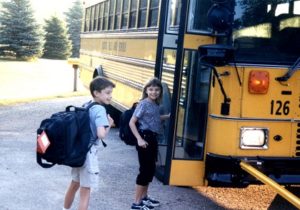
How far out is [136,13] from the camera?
23.2 ft

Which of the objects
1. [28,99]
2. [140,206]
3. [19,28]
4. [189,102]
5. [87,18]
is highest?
[19,28]

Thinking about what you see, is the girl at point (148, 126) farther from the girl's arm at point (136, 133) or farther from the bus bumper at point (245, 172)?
the bus bumper at point (245, 172)

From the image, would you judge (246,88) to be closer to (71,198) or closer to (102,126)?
→ (102,126)

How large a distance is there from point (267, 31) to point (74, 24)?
146 ft

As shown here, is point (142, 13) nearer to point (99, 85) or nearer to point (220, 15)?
point (99, 85)

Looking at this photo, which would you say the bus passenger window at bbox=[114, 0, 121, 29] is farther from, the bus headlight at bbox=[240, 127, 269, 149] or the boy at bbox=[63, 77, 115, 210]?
the bus headlight at bbox=[240, 127, 269, 149]

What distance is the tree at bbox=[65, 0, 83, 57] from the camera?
154 ft

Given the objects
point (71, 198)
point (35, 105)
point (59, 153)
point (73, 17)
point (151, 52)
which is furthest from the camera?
point (73, 17)

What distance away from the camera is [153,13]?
6.34 metres

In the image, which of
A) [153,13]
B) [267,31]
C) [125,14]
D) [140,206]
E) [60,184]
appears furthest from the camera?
[125,14]

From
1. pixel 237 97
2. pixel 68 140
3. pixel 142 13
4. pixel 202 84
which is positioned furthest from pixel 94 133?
pixel 142 13

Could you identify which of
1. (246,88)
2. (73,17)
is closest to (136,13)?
(246,88)

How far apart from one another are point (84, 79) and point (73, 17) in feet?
123

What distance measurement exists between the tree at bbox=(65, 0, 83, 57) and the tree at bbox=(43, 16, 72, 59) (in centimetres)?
515
